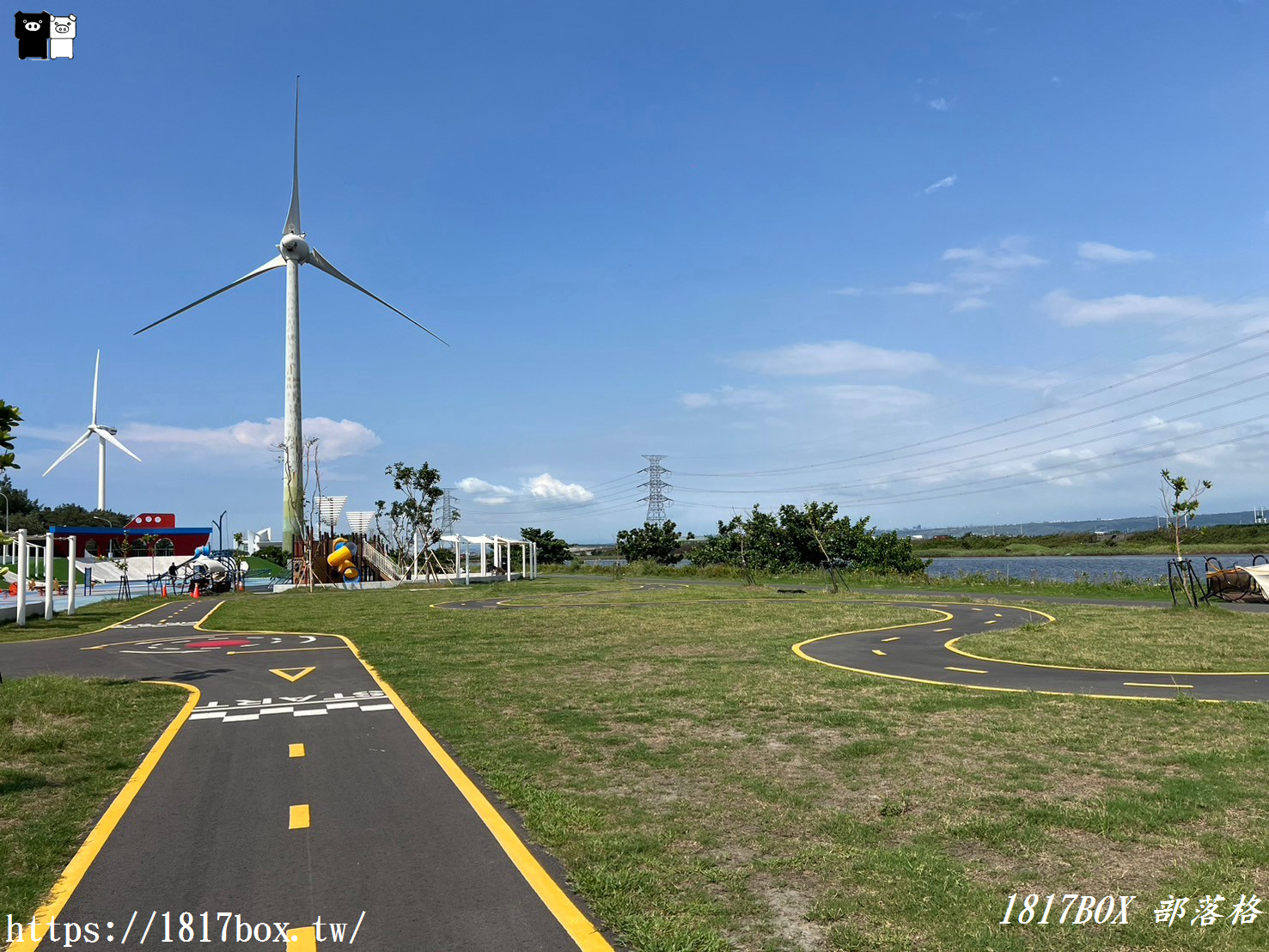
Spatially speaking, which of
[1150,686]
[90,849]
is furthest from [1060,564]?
[90,849]

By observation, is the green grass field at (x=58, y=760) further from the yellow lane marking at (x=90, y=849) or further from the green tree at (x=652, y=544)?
the green tree at (x=652, y=544)

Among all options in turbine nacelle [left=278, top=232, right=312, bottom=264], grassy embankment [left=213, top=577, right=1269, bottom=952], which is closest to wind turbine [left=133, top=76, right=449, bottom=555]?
turbine nacelle [left=278, top=232, right=312, bottom=264]

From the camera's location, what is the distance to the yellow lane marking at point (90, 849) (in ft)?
15.8

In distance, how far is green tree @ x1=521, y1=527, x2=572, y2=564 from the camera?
82625 millimetres

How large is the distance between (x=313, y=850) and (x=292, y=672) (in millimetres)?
9598

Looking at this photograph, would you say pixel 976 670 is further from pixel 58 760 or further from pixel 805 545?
pixel 805 545

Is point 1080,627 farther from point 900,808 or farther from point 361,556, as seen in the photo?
point 361,556

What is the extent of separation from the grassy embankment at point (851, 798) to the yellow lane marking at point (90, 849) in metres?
2.86

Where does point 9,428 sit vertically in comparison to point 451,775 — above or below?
above

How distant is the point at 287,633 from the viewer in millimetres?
22531

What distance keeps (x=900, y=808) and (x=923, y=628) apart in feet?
50.9

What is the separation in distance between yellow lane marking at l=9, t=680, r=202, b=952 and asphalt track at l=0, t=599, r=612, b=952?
0.06 feet

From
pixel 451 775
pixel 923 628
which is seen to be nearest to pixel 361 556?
pixel 923 628

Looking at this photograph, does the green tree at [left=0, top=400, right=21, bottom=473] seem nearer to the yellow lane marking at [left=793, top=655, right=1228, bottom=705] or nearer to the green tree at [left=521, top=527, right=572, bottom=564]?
the yellow lane marking at [left=793, top=655, right=1228, bottom=705]
